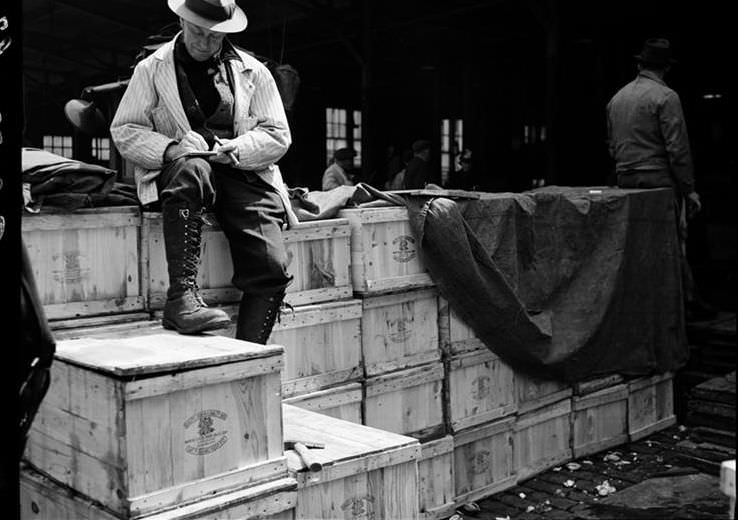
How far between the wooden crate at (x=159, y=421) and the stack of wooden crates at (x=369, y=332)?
2.03 feet

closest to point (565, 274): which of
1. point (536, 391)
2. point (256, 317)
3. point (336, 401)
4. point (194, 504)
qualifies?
point (536, 391)

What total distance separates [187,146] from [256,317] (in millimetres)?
948

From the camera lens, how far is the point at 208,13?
441 centimetres

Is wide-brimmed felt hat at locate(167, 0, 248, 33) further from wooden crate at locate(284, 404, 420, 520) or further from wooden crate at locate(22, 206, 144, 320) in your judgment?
wooden crate at locate(284, 404, 420, 520)

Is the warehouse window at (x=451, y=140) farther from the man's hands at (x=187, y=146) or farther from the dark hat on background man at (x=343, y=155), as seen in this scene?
the man's hands at (x=187, y=146)

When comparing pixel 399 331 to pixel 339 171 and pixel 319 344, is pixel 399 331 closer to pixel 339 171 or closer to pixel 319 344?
pixel 319 344

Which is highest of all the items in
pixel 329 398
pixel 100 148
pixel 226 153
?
pixel 100 148

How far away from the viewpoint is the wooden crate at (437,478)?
5535 mm

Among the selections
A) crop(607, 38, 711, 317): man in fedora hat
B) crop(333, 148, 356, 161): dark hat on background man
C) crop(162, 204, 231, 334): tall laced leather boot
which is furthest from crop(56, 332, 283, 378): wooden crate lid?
crop(333, 148, 356, 161): dark hat on background man

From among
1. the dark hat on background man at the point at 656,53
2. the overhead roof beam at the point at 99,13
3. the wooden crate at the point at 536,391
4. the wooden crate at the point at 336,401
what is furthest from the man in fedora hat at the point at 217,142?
the overhead roof beam at the point at 99,13

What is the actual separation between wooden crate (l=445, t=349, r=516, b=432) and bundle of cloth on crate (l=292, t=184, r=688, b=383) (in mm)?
118

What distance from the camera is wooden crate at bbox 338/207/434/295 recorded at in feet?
17.8

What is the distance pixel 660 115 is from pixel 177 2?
4.65m

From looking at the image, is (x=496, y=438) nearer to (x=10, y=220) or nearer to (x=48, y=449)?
(x=48, y=449)
